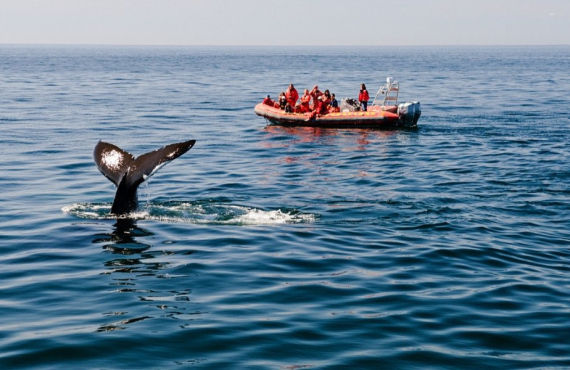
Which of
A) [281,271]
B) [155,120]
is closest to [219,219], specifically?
[281,271]

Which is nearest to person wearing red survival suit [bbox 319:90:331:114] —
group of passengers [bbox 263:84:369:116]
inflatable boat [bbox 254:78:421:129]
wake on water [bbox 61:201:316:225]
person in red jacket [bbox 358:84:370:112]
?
group of passengers [bbox 263:84:369:116]

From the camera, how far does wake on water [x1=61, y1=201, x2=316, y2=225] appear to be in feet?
55.0

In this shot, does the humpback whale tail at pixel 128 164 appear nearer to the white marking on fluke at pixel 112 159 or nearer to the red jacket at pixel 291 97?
the white marking on fluke at pixel 112 159

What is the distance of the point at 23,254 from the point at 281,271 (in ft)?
15.8

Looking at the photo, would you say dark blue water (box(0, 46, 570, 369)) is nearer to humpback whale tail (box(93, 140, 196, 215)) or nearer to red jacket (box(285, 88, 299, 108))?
humpback whale tail (box(93, 140, 196, 215))

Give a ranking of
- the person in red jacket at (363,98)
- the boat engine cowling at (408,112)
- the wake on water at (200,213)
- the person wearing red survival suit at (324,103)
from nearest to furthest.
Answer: the wake on water at (200,213)
the boat engine cowling at (408,112)
the person in red jacket at (363,98)
the person wearing red survival suit at (324,103)

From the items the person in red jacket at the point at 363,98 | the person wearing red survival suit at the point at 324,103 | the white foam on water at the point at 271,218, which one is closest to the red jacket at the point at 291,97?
the person wearing red survival suit at the point at 324,103

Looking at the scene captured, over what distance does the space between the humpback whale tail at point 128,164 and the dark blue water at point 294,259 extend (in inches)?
40.2

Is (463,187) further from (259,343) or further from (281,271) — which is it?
(259,343)

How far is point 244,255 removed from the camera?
1421 centimetres

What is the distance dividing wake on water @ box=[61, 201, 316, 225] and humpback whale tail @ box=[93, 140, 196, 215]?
1.31m

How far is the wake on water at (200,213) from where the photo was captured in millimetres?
16766

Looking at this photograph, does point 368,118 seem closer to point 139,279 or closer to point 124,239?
point 124,239

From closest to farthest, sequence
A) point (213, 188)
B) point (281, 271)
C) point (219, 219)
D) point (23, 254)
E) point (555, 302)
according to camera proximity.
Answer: point (555, 302), point (281, 271), point (23, 254), point (219, 219), point (213, 188)
